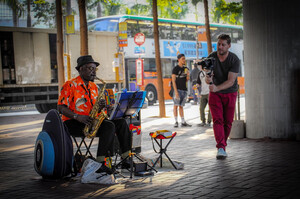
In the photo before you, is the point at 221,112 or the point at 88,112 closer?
the point at 88,112

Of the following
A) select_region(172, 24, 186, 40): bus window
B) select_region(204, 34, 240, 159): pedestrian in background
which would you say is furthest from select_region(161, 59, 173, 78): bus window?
select_region(204, 34, 240, 159): pedestrian in background

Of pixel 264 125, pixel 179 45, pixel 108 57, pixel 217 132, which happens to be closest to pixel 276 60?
pixel 264 125

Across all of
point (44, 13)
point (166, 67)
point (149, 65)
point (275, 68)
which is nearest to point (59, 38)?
point (275, 68)

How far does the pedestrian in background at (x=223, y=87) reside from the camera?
24.7ft

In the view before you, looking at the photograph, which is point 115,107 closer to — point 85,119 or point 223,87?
point 85,119

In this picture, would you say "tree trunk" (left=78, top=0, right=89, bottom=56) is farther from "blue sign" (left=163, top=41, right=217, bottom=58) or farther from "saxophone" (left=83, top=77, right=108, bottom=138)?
"blue sign" (left=163, top=41, right=217, bottom=58)

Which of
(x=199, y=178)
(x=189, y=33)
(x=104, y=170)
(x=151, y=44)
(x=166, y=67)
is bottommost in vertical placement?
(x=199, y=178)

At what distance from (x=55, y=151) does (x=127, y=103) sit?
1101 millimetres

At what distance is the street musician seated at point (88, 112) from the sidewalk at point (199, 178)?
1.81 ft

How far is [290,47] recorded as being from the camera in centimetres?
939

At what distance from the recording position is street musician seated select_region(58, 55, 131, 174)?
617cm

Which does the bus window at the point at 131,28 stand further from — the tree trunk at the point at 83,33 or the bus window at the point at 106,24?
the tree trunk at the point at 83,33

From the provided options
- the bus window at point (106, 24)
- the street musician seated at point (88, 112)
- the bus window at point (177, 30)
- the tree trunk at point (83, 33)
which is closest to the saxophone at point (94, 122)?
the street musician seated at point (88, 112)

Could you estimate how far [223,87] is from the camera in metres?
7.52
